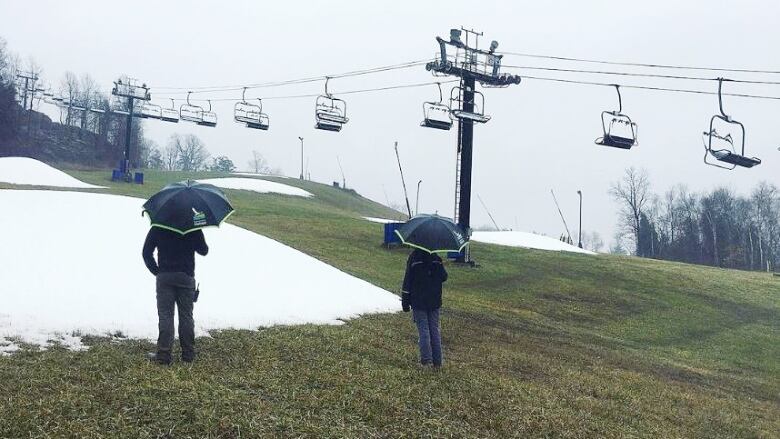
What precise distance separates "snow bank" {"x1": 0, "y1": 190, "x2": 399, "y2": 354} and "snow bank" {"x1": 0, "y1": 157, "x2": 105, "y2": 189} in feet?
84.5

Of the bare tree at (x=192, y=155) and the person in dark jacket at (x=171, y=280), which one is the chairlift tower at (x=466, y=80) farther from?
the bare tree at (x=192, y=155)

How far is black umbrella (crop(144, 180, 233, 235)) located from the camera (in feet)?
28.2

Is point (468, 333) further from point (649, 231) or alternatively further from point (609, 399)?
point (649, 231)

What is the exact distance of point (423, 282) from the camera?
33.8 feet

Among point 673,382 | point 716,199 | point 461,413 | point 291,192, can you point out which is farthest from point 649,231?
point 461,413


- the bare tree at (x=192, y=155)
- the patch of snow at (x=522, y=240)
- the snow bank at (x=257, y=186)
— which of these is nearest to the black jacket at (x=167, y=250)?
the patch of snow at (x=522, y=240)

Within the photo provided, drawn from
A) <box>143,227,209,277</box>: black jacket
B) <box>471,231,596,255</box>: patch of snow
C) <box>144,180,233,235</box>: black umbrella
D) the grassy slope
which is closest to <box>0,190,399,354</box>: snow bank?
the grassy slope

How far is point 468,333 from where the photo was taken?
52.3ft

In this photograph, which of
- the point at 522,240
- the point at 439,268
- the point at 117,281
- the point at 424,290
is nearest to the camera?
the point at 424,290

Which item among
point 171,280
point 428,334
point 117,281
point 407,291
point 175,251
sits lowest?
point 428,334

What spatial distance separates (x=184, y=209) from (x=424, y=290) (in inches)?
159

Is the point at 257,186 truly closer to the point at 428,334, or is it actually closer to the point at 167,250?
the point at 428,334

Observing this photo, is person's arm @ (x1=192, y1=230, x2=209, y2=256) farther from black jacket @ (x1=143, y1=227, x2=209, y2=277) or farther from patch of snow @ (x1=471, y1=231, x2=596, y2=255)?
patch of snow @ (x1=471, y1=231, x2=596, y2=255)

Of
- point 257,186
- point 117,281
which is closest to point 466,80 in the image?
point 117,281
